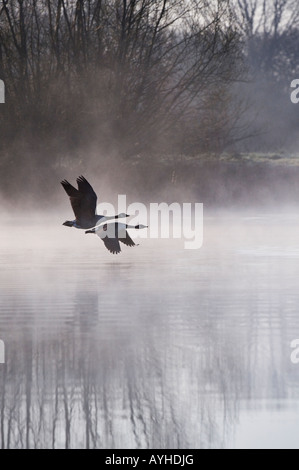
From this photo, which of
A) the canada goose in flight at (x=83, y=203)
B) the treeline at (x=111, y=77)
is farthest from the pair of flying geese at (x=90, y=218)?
the treeline at (x=111, y=77)

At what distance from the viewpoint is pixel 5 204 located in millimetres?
22172

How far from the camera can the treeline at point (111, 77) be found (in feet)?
72.4

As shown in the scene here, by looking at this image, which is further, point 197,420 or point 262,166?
point 262,166

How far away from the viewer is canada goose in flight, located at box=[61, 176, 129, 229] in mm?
11875

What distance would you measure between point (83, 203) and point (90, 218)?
17 cm

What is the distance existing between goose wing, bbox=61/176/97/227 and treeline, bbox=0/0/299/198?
1019 centimetres

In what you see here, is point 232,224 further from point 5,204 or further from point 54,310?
point 54,310

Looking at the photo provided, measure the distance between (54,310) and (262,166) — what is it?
17.1 meters

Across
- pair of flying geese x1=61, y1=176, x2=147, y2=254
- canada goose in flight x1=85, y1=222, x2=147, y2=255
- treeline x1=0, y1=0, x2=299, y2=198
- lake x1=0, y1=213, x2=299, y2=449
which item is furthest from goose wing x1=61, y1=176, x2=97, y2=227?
treeline x1=0, y1=0, x2=299, y2=198

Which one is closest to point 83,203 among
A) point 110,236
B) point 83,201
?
point 83,201

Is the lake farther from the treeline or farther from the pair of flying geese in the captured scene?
the treeline
